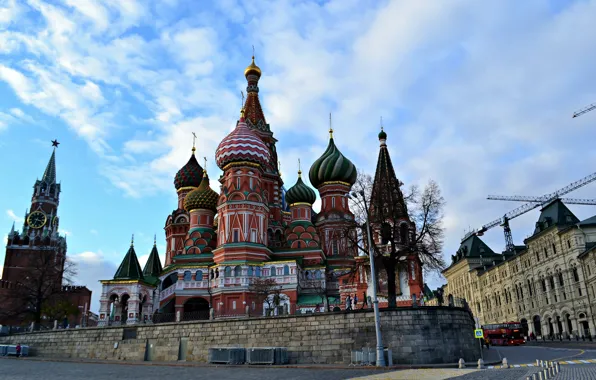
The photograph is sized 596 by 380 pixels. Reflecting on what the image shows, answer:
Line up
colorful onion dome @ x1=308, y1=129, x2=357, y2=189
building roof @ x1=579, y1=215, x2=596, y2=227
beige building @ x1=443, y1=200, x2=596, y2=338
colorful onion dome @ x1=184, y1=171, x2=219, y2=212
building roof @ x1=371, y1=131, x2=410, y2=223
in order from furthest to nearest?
1. colorful onion dome @ x1=308, y1=129, x2=357, y2=189
2. colorful onion dome @ x1=184, y1=171, x2=219, y2=212
3. building roof @ x1=579, y1=215, x2=596, y2=227
4. beige building @ x1=443, y1=200, x2=596, y2=338
5. building roof @ x1=371, y1=131, x2=410, y2=223

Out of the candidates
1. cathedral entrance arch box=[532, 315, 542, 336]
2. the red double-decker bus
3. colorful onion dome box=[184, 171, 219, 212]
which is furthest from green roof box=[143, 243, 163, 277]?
cathedral entrance arch box=[532, 315, 542, 336]

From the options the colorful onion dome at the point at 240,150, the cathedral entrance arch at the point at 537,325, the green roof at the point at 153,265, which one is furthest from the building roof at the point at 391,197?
the cathedral entrance arch at the point at 537,325

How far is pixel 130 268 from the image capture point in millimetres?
46594

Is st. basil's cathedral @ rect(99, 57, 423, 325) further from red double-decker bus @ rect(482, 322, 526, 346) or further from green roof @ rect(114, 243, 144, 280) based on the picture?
red double-decker bus @ rect(482, 322, 526, 346)

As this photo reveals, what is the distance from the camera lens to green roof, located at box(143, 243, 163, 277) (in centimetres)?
5801

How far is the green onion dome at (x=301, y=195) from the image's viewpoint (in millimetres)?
58250

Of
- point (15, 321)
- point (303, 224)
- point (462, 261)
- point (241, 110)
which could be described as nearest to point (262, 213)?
point (303, 224)

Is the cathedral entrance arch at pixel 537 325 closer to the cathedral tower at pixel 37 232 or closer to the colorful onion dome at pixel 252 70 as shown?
the colorful onion dome at pixel 252 70

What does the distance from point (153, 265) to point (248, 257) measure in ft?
60.5

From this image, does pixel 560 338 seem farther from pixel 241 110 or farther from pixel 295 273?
pixel 241 110

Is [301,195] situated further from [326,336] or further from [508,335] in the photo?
[326,336]

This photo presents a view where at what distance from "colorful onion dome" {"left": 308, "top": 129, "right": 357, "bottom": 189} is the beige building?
2464cm

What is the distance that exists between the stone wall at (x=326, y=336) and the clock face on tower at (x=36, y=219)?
65.7 metres

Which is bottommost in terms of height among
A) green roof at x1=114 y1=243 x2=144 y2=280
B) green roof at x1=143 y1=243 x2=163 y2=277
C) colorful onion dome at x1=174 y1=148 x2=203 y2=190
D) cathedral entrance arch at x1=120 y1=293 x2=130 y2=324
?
cathedral entrance arch at x1=120 y1=293 x2=130 y2=324
